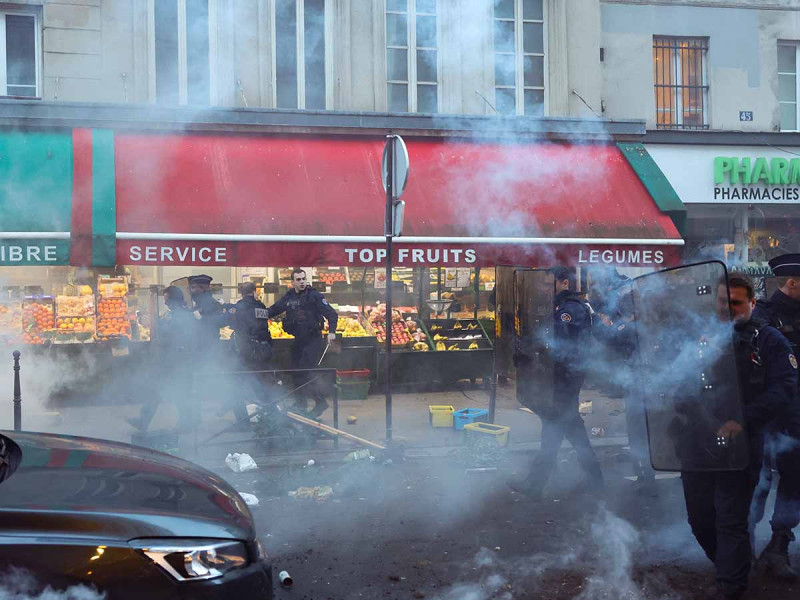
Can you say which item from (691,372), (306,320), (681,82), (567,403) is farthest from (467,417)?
(681,82)

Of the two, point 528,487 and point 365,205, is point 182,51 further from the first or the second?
point 528,487

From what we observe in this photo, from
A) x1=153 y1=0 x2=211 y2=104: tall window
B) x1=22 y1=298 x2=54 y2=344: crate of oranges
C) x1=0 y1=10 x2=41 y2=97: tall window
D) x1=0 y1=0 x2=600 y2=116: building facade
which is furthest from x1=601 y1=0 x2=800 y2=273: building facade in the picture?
x1=22 y1=298 x2=54 y2=344: crate of oranges

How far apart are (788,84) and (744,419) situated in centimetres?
1057

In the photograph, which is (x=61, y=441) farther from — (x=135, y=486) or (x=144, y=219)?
(x=144, y=219)

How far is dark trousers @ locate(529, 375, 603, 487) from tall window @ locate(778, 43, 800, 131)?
29.1 ft

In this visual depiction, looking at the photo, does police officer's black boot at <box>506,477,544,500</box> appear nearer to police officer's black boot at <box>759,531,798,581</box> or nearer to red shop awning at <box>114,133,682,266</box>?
police officer's black boot at <box>759,531,798,581</box>

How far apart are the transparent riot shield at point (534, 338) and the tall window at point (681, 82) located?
18.9 ft

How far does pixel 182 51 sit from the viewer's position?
33.1ft

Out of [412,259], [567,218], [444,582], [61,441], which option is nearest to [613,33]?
[567,218]

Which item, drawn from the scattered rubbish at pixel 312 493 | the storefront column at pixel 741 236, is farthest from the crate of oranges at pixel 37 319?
the storefront column at pixel 741 236

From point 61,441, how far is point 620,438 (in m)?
5.97

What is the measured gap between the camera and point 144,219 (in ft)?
28.8

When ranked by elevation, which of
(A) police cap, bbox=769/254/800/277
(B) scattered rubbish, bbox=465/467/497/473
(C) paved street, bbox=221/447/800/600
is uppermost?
(A) police cap, bbox=769/254/800/277

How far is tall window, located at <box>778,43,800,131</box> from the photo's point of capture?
1230cm
